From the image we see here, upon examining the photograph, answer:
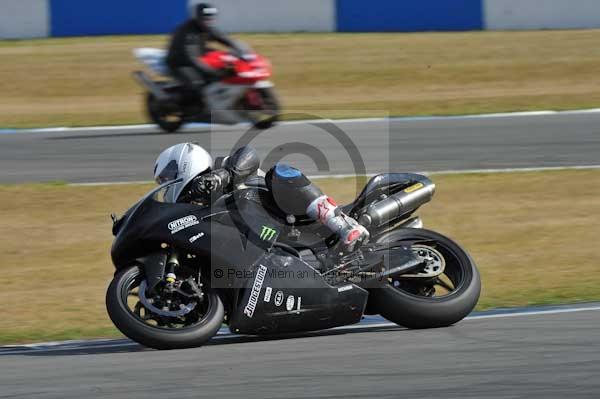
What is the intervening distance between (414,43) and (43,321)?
1397 centimetres

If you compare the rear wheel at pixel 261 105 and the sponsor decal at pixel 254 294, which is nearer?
the sponsor decal at pixel 254 294

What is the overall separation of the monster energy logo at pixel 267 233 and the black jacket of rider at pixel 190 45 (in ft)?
28.9

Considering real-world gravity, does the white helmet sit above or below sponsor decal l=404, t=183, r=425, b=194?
above

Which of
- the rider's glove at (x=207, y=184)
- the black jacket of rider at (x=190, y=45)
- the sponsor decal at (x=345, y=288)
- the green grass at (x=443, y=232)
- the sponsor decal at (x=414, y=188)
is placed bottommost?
the green grass at (x=443, y=232)

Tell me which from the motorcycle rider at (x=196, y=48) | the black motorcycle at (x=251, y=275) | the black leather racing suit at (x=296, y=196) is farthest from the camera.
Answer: the motorcycle rider at (x=196, y=48)

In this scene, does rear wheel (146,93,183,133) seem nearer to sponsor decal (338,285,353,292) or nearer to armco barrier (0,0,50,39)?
armco barrier (0,0,50,39)

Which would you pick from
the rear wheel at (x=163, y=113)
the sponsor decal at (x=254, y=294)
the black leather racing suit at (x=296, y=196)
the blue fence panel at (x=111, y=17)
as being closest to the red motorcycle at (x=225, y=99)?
the rear wheel at (x=163, y=113)

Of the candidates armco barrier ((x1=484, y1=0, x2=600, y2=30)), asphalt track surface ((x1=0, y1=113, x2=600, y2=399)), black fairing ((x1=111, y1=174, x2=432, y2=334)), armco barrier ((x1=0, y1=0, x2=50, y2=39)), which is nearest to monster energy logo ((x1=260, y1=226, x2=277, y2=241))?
black fairing ((x1=111, y1=174, x2=432, y2=334))

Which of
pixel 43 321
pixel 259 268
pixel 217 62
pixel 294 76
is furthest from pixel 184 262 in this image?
pixel 294 76

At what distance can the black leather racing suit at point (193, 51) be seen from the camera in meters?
14.6

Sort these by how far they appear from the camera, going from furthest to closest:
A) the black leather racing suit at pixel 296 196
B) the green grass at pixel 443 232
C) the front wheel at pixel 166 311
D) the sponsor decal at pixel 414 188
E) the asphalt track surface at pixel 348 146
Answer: the asphalt track surface at pixel 348 146
the green grass at pixel 443 232
the sponsor decal at pixel 414 188
the black leather racing suit at pixel 296 196
the front wheel at pixel 166 311

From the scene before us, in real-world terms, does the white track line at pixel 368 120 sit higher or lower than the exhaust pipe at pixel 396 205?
lower

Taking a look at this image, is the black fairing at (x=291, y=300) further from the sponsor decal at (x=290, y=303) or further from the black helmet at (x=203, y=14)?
the black helmet at (x=203, y=14)

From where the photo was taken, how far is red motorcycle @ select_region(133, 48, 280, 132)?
14.4m
